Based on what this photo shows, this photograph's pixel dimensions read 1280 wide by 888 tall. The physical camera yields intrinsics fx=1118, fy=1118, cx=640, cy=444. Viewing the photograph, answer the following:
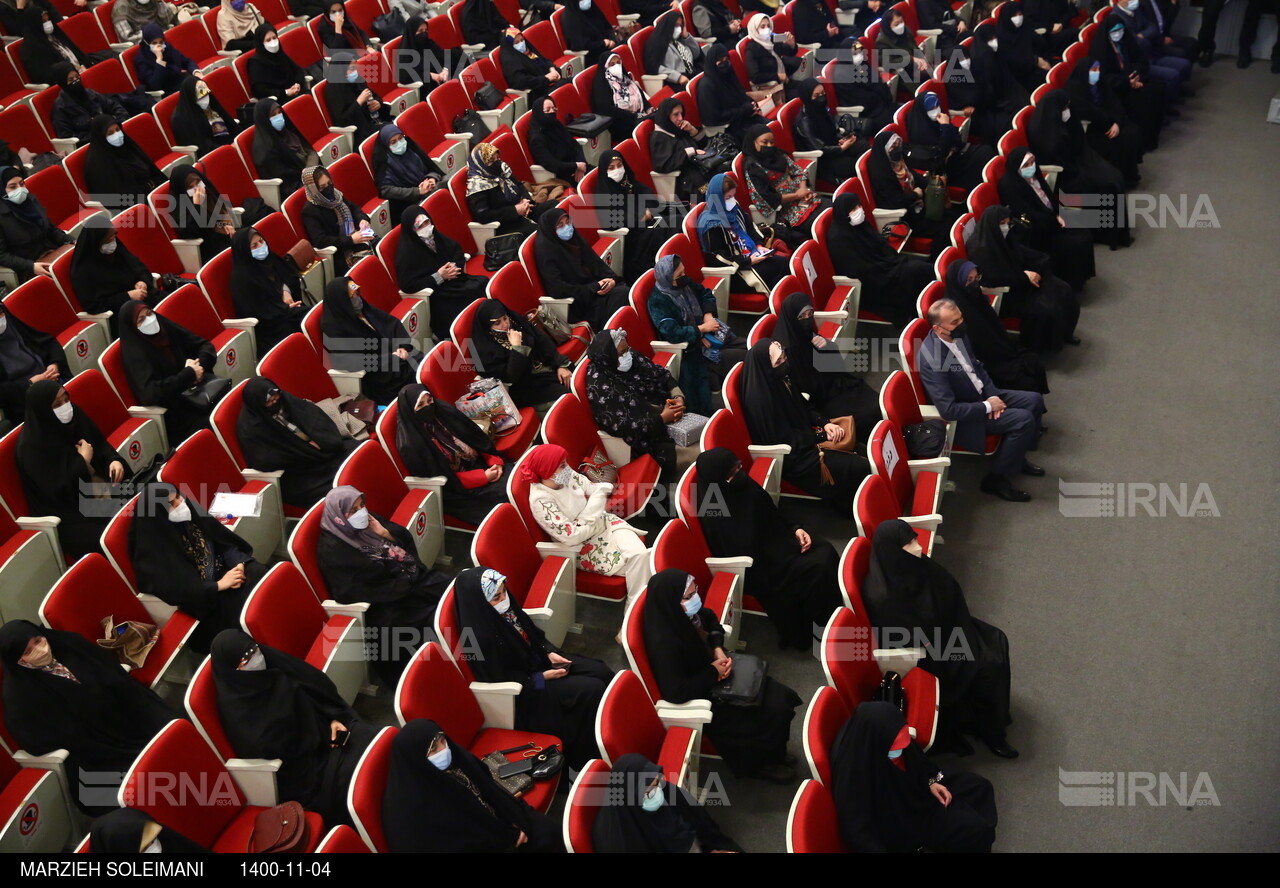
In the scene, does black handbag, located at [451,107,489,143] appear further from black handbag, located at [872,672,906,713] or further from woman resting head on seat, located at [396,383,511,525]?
black handbag, located at [872,672,906,713]

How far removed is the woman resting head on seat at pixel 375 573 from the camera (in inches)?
162

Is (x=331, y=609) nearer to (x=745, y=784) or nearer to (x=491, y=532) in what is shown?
(x=491, y=532)

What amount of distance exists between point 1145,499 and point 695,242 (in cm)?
267

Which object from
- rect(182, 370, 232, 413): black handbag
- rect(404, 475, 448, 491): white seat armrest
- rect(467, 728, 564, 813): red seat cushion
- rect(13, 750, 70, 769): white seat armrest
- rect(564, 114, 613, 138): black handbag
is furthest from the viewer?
rect(564, 114, 613, 138): black handbag

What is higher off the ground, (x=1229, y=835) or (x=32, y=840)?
(x=32, y=840)

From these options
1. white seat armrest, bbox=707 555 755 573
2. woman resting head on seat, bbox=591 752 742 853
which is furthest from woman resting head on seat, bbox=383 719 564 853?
white seat armrest, bbox=707 555 755 573

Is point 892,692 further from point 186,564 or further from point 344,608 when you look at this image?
point 186,564

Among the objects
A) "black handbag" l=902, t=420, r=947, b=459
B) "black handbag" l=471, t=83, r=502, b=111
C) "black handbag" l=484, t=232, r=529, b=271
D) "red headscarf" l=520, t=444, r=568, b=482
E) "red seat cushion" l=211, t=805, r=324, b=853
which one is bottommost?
"red seat cushion" l=211, t=805, r=324, b=853

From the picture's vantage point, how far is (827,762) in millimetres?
3416

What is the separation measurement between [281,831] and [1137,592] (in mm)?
3457

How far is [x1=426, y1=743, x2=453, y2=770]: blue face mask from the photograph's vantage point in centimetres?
333

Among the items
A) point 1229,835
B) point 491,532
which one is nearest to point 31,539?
point 491,532

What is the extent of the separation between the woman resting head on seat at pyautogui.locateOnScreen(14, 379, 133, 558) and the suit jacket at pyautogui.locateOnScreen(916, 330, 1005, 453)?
11.7 feet

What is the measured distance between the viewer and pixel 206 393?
16.8ft
